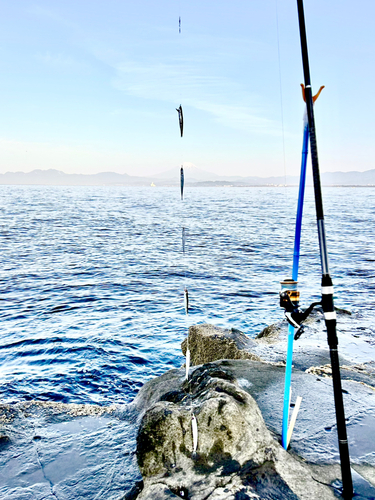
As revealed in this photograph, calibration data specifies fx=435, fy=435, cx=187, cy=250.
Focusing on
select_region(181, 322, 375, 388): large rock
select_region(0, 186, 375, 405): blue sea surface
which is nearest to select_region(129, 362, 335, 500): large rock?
select_region(0, 186, 375, 405): blue sea surface

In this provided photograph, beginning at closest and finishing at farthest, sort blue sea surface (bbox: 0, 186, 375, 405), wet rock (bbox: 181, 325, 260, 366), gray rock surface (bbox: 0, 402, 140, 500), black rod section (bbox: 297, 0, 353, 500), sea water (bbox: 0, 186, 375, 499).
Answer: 1. black rod section (bbox: 297, 0, 353, 500)
2. gray rock surface (bbox: 0, 402, 140, 500)
3. sea water (bbox: 0, 186, 375, 499)
4. wet rock (bbox: 181, 325, 260, 366)
5. blue sea surface (bbox: 0, 186, 375, 405)

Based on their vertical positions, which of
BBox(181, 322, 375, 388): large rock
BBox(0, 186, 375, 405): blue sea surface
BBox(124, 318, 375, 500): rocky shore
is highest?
BBox(124, 318, 375, 500): rocky shore

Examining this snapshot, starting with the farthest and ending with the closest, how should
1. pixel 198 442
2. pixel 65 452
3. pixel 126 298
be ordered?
pixel 126 298 < pixel 65 452 < pixel 198 442

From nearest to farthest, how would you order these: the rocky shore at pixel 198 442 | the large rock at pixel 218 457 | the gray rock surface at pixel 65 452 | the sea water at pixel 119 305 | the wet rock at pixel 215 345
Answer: the large rock at pixel 218 457 < the rocky shore at pixel 198 442 < the gray rock surface at pixel 65 452 < the sea water at pixel 119 305 < the wet rock at pixel 215 345

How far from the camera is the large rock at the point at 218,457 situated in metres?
3.68

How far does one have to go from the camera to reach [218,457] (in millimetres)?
3939

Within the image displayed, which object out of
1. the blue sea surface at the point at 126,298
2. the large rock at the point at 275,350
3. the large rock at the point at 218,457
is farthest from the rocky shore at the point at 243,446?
the blue sea surface at the point at 126,298

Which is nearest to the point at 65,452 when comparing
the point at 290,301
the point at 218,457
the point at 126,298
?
the point at 218,457

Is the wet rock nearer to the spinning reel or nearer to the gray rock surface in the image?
the gray rock surface

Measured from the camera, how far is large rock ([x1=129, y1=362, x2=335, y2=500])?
3.68 m

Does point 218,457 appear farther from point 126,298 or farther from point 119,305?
point 126,298

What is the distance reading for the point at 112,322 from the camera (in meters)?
11.4

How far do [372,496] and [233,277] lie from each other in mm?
12800

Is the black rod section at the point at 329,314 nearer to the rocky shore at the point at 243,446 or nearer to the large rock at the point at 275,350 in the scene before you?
the rocky shore at the point at 243,446
